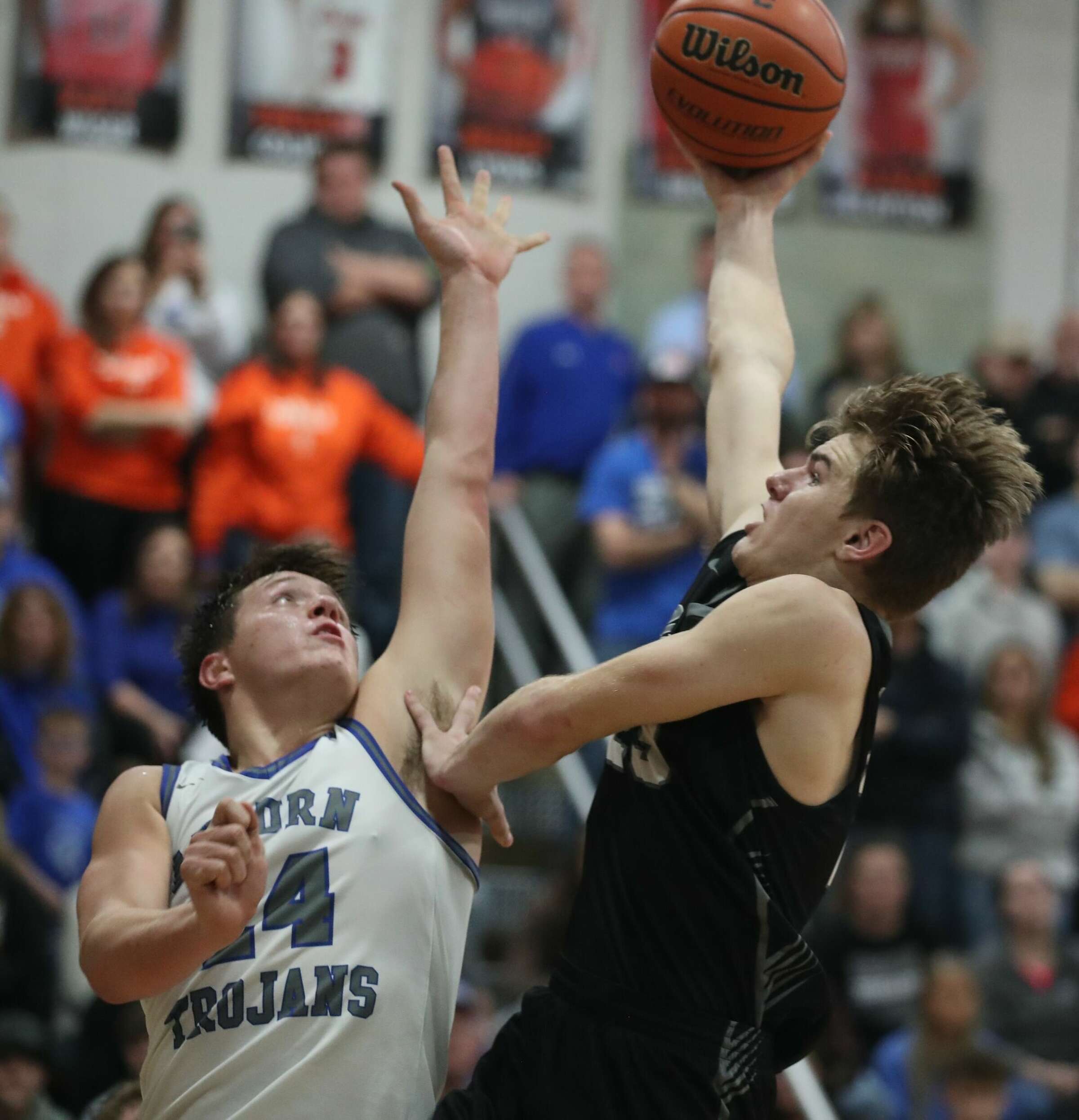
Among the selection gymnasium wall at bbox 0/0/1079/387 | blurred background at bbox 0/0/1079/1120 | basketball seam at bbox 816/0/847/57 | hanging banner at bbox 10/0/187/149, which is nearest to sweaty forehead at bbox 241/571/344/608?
blurred background at bbox 0/0/1079/1120

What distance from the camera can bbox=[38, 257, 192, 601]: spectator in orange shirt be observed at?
7.29 meters

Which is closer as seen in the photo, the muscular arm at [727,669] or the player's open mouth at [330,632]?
the muscular arm at [727,669]

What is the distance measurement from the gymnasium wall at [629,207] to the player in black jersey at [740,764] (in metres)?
7.01

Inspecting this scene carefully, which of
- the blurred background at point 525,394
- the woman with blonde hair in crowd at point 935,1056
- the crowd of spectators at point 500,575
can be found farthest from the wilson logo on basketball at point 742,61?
the woman with blonde hair in crowd at point 935,1056

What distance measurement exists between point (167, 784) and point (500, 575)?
205 inches

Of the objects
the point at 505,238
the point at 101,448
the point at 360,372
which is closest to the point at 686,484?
the point at 360,372

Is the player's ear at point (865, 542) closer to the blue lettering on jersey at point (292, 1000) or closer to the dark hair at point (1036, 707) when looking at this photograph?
the blue lettering on jersey at point (292, 1000)

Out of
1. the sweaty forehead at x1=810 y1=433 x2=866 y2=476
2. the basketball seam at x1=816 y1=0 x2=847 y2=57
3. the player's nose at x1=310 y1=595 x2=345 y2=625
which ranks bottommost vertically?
the player's nose at x1=310 y1=595 x2=345 y2=625

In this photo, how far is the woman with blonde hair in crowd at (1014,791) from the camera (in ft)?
23.4

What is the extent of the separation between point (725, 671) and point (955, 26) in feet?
29.4

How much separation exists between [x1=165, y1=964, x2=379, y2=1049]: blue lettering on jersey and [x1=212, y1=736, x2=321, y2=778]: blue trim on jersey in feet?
1.22

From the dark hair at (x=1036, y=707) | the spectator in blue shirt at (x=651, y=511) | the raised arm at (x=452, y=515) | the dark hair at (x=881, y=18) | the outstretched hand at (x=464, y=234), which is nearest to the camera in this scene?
the raised arm at (x=452, y=515)

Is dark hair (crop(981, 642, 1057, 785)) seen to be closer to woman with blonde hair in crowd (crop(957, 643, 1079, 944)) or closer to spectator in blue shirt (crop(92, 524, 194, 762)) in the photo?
woman with blonde hair in crowd (crop(957, 643, 1079, 944))

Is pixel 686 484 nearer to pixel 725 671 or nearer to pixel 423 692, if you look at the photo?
pixel 423 692
